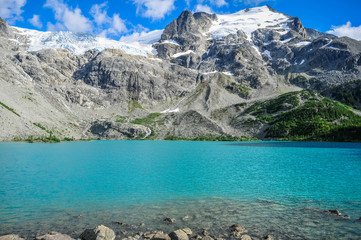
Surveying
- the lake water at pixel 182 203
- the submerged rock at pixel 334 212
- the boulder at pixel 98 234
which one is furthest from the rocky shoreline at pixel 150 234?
the submerged rock at pixel 334 212

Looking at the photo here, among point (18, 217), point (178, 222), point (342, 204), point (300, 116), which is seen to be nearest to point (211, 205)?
point (178, 222)

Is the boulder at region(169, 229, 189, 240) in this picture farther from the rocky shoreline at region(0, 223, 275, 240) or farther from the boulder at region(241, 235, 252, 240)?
the boulder at region(241, 235, 252, 240)

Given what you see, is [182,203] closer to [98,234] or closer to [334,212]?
[98,234]

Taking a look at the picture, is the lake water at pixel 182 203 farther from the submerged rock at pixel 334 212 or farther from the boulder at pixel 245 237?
the boulder at pixel 245 237

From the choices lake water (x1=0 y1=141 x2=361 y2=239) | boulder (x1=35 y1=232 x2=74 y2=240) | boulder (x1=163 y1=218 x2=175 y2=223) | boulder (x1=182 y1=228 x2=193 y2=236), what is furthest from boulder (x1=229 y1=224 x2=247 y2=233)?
boulder (x1=35 y1=232 x2=74 y2=240)

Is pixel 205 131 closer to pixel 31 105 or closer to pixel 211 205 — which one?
pixel 31 105

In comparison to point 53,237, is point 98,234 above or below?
above

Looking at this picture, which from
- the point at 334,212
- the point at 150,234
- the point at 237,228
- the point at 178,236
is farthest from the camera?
the point at 334,212

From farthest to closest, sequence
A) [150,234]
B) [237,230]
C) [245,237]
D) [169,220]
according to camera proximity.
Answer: [169,220] < [237,230] < [150,234] < [245,237]

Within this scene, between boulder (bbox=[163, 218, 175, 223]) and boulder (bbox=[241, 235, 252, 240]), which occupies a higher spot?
boulder (bbox=[241, 235, 252, 240])

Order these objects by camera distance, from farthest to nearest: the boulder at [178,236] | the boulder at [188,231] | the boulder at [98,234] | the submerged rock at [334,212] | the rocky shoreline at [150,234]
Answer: the submerged rock at [334,212]
the boulder at [188,231]
the rocky shoreline at [150,234]
the boulder at [178,236]
the boulder at [98,234]

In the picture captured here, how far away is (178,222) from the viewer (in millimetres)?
19422

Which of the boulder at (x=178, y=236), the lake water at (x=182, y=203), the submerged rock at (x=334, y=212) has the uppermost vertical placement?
Answer: the submerged rock at (x=334, y=212)

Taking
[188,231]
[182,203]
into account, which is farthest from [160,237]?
[182,203]
